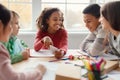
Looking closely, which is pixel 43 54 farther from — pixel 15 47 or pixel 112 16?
pixel 112 16

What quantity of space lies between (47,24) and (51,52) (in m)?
0.52

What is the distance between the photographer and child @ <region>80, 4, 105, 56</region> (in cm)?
185

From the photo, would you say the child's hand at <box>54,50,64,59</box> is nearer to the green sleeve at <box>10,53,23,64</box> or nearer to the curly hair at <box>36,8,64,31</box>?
the green sleeve at <box>10,53,23,64</box>

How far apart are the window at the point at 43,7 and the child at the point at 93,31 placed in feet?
3.49

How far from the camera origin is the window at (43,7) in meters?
3.04

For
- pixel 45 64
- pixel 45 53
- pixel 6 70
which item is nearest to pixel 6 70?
pixel 6 70

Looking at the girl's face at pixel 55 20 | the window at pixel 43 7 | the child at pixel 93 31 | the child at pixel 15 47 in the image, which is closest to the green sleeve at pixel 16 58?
the child at pixel 15 47

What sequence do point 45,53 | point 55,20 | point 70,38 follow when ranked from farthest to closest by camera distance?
point 70,38 < point 55,20 < point 45,53

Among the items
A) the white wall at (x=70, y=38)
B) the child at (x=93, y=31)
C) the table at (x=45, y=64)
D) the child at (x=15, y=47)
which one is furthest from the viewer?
the white wall at (x=70, y=38)

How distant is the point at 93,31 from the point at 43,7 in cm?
118

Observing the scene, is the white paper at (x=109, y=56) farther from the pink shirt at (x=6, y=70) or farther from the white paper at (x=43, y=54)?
the pink shirt at (x=6, y=70)

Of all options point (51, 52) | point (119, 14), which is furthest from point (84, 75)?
point (51, 52)

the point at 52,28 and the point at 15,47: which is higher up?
the point at 52,28

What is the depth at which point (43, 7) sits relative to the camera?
3088 millimetres
